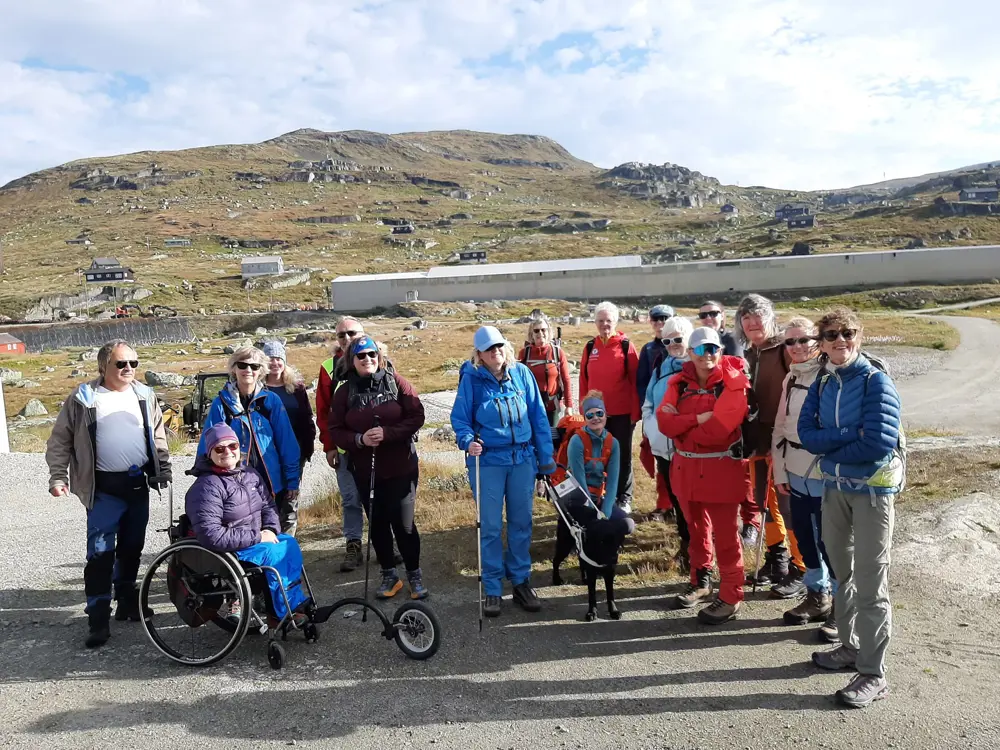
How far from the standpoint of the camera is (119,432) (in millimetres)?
4879

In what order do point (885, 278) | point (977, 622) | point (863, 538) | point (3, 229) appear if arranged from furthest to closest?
point (3, 229) → point (885, 278) → point (977, 622) → point (863, 538)

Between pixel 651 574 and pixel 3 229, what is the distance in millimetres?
165287

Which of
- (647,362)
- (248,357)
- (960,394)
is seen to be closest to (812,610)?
(647,362)

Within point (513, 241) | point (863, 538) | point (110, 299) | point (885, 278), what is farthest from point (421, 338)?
point (513, 241)

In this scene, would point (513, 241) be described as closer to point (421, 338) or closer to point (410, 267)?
point (410, 267)

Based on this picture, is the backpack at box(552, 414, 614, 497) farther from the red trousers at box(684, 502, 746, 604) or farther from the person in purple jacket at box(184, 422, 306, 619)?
the person in purple jacket at box(184, 422, 306, 619)

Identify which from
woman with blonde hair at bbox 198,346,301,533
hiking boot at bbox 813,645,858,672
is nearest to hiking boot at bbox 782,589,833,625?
hiking boot at bbox 813,645,858,672

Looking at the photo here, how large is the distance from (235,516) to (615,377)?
361 cm

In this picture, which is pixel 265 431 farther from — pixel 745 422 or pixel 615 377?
pixel 745 422

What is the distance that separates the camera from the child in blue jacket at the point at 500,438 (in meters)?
5.00

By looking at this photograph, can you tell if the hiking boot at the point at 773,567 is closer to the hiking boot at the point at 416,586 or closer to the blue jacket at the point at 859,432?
the blue jacket at the point at 859,432

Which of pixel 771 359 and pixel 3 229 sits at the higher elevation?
pixel 3 229

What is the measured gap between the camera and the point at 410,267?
98.9 m

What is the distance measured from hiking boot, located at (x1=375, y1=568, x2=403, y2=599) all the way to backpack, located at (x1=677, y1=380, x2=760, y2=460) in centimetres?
257
